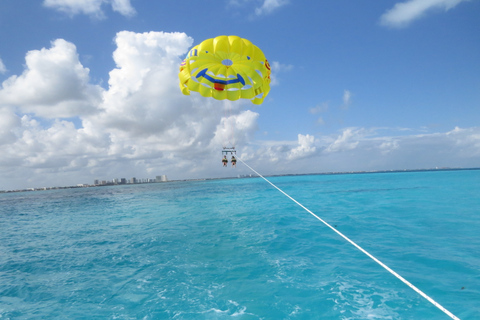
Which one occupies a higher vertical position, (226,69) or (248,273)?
(226,69)

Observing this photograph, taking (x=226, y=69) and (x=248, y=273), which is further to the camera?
(x=226, y=69)

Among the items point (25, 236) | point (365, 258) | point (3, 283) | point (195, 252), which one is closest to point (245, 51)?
point (195, 252)

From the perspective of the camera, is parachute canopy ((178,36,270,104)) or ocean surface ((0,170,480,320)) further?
parachute canopy ((178,36,270,104))

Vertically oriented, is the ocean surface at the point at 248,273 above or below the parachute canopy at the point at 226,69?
below

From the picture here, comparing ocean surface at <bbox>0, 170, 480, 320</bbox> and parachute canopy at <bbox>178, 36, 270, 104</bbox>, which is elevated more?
parachute canopy at <bbox>178, 36, 270, 104</bbox>

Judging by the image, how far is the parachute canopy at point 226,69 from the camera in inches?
442

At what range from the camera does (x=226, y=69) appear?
1360 cm

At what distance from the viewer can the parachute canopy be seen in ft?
36.8

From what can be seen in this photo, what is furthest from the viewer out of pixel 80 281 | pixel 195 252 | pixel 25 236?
pixel 25 236

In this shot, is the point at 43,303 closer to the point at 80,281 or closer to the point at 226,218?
the point at 80,281

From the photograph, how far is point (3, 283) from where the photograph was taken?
24.7ft

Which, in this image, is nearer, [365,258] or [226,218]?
[365,258]

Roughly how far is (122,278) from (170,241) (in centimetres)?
397

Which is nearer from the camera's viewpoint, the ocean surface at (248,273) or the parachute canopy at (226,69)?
the ocean surface at (248,273)
